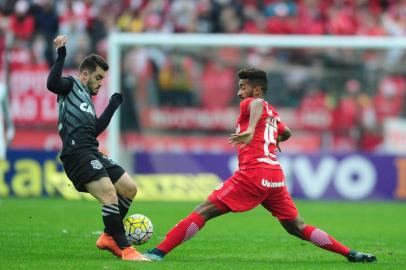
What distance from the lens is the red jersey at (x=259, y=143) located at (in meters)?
10.3

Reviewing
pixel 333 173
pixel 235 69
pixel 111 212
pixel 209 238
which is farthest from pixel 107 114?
pixel 235 69

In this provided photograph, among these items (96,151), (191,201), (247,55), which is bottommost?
(191,201)

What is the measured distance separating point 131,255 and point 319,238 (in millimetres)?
2006

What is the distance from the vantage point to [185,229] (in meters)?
10.1

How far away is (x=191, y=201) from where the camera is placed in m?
21.7

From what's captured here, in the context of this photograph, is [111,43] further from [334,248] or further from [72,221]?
[334,248]

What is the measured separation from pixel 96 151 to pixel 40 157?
465 inches

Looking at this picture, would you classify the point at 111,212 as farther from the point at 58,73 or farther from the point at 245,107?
the point at 245,107

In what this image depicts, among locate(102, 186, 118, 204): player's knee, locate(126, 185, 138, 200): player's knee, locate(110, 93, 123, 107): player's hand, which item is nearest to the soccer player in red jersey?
locate(102, 186, 118, 204): player's knee

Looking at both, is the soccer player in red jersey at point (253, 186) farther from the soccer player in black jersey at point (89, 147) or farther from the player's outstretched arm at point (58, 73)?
the player's outstretched arm at point (58, 73)

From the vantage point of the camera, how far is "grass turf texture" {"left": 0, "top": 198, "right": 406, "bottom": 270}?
1027 cm

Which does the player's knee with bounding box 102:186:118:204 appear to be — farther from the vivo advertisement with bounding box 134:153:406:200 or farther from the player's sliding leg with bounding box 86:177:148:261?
the vivo advertisement with bounding box 134:153:406:200

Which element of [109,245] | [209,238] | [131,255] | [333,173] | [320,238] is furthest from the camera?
[333,173]

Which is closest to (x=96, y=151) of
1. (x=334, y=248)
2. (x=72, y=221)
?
(x=334, y=248)
